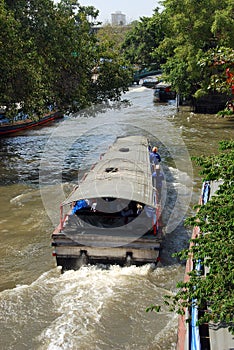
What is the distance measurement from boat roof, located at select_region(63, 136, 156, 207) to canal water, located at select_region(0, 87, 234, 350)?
5.46 feet

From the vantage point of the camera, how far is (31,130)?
2772 centimetres

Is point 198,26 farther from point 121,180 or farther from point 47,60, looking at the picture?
point 121,180

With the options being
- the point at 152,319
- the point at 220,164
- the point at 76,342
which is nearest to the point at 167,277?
the point at 152,319

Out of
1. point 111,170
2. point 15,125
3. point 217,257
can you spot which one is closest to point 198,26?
point 15,125

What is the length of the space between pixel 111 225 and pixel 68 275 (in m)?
1.56

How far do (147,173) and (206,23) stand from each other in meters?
18.3

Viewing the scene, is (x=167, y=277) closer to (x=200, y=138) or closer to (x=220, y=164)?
(x=220, y=164)

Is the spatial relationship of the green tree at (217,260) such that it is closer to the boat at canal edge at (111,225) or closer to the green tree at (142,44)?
the boat at canal edge at (111,225)

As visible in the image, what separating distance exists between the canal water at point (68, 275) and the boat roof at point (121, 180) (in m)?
1.67

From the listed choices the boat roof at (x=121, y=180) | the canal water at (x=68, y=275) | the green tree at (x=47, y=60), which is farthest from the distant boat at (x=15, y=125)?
the boat roof at (x=121, y=180)

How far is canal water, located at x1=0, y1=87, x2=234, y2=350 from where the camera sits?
7203mm

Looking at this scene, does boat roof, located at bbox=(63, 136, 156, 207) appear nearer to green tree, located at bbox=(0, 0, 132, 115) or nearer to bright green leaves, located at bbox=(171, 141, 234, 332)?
bright green leaves, located at bbox=(171, 141, 234, 332)

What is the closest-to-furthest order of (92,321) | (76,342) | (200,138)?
(76,342)
(92,321)
(200,138)

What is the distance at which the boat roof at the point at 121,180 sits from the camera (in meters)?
8.89
